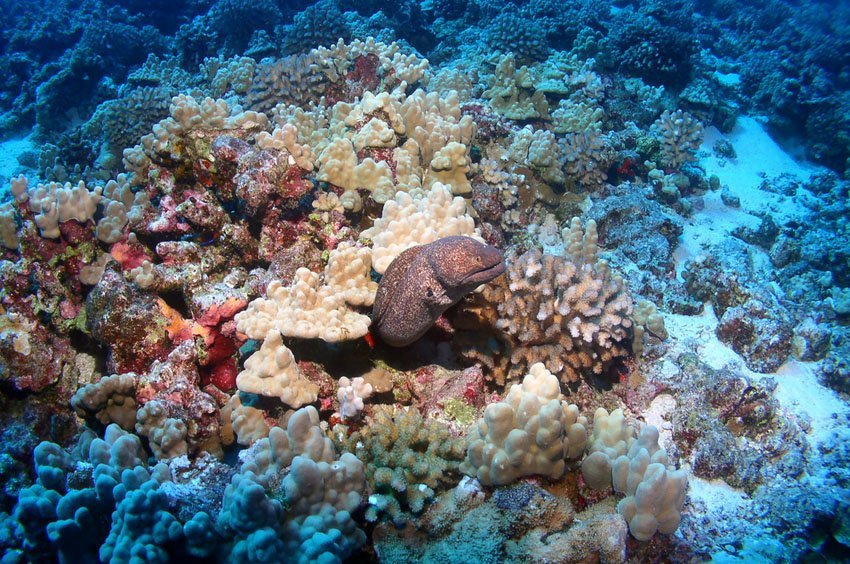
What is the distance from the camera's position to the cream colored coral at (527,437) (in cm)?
273

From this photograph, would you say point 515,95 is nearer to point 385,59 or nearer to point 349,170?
point 385,59

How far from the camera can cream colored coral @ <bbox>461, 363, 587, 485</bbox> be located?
2.73m

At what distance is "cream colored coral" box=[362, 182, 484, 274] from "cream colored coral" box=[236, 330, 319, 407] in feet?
3.58

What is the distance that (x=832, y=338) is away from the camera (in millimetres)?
5238

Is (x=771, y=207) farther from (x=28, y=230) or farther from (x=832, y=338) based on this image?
(x=28, y=230)

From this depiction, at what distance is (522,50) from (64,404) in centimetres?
1177

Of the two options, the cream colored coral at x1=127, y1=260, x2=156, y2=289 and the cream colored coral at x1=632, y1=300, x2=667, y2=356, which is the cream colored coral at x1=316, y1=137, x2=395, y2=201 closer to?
the cream colored coral at x1=127, y1=260, x2=156, y2=289

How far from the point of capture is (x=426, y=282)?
3.44 meters

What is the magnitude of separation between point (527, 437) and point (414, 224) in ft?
6.96

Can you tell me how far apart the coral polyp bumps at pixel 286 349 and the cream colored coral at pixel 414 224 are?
0.02 meters

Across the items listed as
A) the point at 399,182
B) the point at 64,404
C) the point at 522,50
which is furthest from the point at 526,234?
the point at 522,50

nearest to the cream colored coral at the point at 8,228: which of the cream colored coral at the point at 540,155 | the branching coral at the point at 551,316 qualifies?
the branching coral at the point at 551,316

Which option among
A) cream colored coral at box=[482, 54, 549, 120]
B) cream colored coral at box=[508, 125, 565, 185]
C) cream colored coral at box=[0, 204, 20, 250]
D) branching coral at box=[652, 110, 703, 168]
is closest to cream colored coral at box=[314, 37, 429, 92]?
cream colored coral at box=[482, 54, 549, 120]

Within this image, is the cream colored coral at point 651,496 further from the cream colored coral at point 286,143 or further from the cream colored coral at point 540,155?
the cream colored coral at point 540,155
